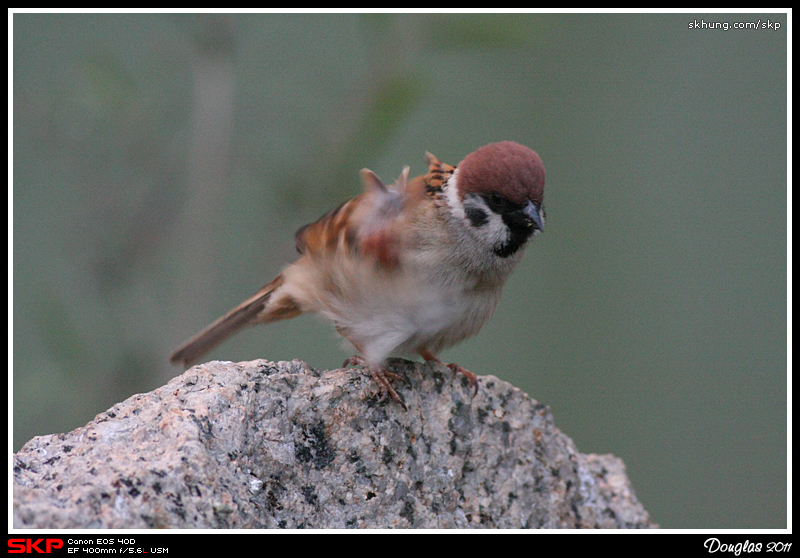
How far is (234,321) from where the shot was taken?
10.1 ft

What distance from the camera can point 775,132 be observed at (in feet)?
14.5

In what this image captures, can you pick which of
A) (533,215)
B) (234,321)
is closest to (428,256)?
(533,215)

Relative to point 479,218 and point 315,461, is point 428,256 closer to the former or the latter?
point 479,218

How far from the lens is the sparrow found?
258 cm

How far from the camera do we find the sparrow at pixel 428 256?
2.58 meters

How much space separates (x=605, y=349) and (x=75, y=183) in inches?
135

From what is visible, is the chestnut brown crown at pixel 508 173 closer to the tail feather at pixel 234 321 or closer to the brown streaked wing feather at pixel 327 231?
the brown streaked wing feather at pixel 327 231

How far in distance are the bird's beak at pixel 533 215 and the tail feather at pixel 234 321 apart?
1013 millimetres

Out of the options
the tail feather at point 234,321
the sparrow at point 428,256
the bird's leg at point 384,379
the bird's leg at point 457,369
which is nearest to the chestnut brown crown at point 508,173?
the sparrow at point 428,256

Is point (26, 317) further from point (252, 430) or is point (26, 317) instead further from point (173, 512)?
point (173, 512)

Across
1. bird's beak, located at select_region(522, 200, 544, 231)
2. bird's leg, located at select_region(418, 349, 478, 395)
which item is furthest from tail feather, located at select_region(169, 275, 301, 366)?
bird's beak, located at select_region(522, 200, 544, 231)

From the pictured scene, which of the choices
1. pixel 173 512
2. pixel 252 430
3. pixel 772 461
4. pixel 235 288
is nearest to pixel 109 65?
pixel 235 288

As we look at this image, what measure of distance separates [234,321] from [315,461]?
47.4 inches

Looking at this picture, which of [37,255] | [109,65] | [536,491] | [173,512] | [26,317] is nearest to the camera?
[173,512]
